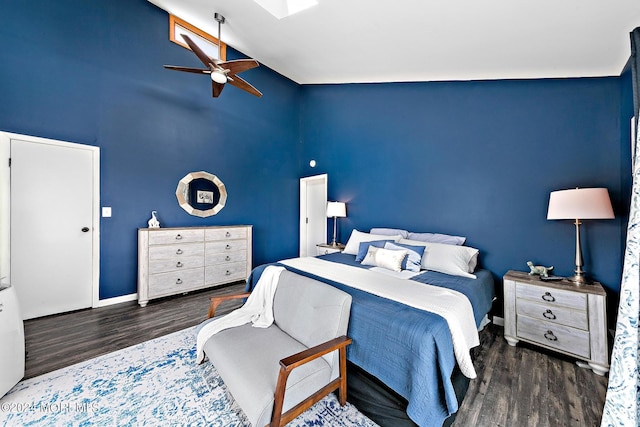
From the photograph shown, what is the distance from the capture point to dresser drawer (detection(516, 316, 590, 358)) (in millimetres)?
2080

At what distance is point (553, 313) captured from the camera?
7.26ft

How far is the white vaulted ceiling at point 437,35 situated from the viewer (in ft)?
6.63

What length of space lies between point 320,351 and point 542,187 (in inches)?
114

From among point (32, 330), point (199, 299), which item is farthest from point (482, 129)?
point (32, 330)

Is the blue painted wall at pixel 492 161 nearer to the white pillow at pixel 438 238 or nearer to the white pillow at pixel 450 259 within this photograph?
the white pillow at pixel 438 238

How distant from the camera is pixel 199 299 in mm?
3490

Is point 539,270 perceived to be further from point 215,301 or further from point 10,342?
point 10,342

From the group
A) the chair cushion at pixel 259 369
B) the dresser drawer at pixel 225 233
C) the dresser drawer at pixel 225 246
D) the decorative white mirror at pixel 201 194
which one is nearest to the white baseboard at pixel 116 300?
the dresser drawer at pixel 225 246

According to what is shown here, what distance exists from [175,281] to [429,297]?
3173 mm

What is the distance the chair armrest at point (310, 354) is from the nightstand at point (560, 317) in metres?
1.91

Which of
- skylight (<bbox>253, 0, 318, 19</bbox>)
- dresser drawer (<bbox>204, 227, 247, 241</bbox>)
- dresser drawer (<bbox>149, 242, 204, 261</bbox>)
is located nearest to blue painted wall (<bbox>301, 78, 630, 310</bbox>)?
skylight (<bbox>253, 0, 318, 19</bbox>)

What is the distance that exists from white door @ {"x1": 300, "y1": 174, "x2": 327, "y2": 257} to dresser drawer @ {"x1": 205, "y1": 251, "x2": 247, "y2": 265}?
5.21 ft

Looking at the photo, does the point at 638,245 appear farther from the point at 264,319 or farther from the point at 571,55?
the point at 571,55

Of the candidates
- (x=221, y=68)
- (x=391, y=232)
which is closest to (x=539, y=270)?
(x=391, y=232)
